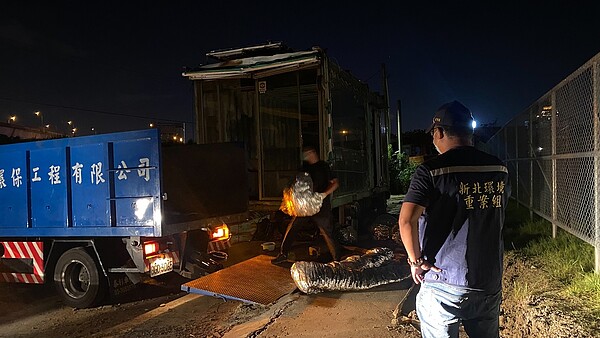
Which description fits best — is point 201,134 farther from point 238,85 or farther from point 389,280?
point 389,280

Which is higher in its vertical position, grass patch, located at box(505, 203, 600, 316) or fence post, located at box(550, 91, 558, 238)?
fence post, located at box(550, 91, 558, 238)

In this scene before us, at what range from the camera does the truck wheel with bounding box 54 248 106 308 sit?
5965 millimetres

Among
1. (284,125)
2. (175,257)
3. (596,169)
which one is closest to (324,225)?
(175,257)

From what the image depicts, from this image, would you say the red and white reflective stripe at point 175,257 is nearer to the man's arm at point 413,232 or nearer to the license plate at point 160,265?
the license plate at point 160,265

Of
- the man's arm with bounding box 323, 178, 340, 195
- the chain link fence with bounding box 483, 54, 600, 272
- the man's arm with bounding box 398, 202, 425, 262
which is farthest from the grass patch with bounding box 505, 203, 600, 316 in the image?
the man's arm with bounding box 323, 178, 340, 195

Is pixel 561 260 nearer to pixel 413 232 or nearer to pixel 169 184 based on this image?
pixel 413 232

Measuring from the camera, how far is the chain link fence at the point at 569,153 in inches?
165

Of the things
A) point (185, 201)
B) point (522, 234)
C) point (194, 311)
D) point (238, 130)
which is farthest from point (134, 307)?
point (522, 234)

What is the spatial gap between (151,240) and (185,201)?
44.5 inches

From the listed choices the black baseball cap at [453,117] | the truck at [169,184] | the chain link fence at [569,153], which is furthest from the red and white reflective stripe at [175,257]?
the chain link fence at [569,153]

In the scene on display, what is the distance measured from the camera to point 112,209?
5.60 m

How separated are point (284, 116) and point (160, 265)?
5.38 metres

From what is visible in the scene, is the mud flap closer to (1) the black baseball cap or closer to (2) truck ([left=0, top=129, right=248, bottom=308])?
(2) truck ([left=0, top=129, right=248, bottom=308])

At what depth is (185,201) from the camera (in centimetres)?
667
